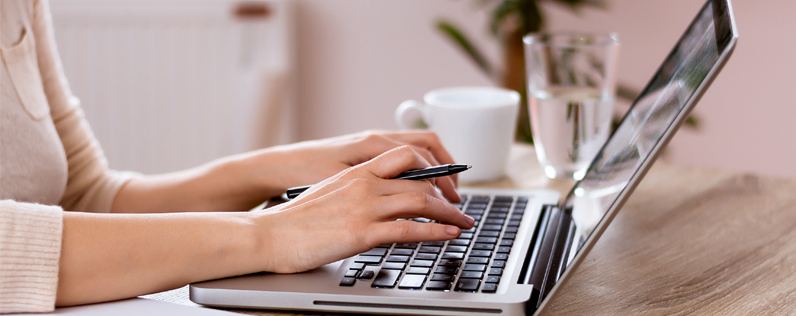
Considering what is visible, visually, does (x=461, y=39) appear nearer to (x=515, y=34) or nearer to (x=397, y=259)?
(x=515, y=34)

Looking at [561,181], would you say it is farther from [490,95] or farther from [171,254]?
[171,254]

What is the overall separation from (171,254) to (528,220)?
33cm

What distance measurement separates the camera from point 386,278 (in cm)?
53

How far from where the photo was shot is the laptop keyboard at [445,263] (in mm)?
515

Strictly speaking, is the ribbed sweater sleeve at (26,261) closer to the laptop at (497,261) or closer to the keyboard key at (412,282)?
the laptop at (497,261)

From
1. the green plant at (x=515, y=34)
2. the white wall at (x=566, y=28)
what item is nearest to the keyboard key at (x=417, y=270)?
the green plant at (x=515, y=34)

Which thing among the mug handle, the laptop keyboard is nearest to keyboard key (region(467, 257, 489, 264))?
the laptop keyboard

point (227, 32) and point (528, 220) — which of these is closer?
point (528, 220)

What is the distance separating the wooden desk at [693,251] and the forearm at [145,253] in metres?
0.05

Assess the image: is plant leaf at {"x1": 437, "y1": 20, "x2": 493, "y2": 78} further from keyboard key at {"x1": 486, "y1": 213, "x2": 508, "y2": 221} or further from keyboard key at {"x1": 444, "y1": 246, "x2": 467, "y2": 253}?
keyboard key at {"x1": 444, "y1": 246, "x2": 467, "y2": 253}

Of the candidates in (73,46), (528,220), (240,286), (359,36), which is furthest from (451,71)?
(240,286)

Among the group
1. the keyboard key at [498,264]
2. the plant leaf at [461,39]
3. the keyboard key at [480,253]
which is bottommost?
the keyboard key at [480,253]

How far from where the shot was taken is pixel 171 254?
529mm

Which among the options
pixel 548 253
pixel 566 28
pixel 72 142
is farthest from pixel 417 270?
pixel 566 28
